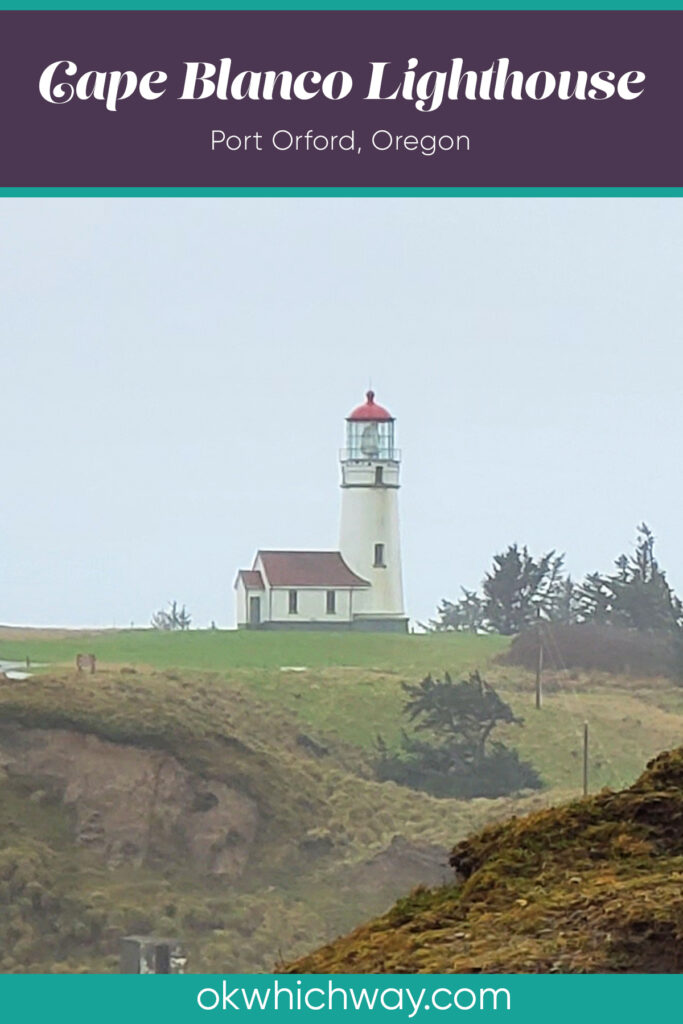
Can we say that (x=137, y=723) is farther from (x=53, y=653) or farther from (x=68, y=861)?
(x=53, y=653)

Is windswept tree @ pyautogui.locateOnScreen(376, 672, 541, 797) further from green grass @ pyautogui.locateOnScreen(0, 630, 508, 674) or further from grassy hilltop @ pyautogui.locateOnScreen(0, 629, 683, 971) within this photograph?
green grass @ pyautogui.locateOnScreen(0, 630, 508, 674)

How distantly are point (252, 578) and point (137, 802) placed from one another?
4.48 m

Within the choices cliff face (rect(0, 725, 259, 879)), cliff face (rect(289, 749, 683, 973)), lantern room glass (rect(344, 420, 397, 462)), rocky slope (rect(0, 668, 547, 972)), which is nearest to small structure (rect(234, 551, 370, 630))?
lantern room glass (rect(344, 420, 397, 462))

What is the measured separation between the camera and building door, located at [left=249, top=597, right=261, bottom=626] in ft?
71.3

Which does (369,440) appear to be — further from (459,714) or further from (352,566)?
(459,714)

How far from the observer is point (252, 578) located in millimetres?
21812

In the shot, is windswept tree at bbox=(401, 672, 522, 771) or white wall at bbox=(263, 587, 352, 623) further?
white wall at bbox=(263, 587, 352, 623)

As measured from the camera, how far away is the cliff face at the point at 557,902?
1.83 m

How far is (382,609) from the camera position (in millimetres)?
21953

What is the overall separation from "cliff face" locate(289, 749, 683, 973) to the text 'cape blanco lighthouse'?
1921 centimetres

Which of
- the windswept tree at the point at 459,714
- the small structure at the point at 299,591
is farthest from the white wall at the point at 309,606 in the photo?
the windswept tree at the point at 459,714

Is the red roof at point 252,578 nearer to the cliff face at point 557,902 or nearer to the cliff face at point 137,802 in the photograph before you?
the cliff face at point 137,802

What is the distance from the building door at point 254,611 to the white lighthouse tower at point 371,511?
1129 millimetres

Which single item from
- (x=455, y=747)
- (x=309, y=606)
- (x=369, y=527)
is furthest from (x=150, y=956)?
(x=309, y=606)
